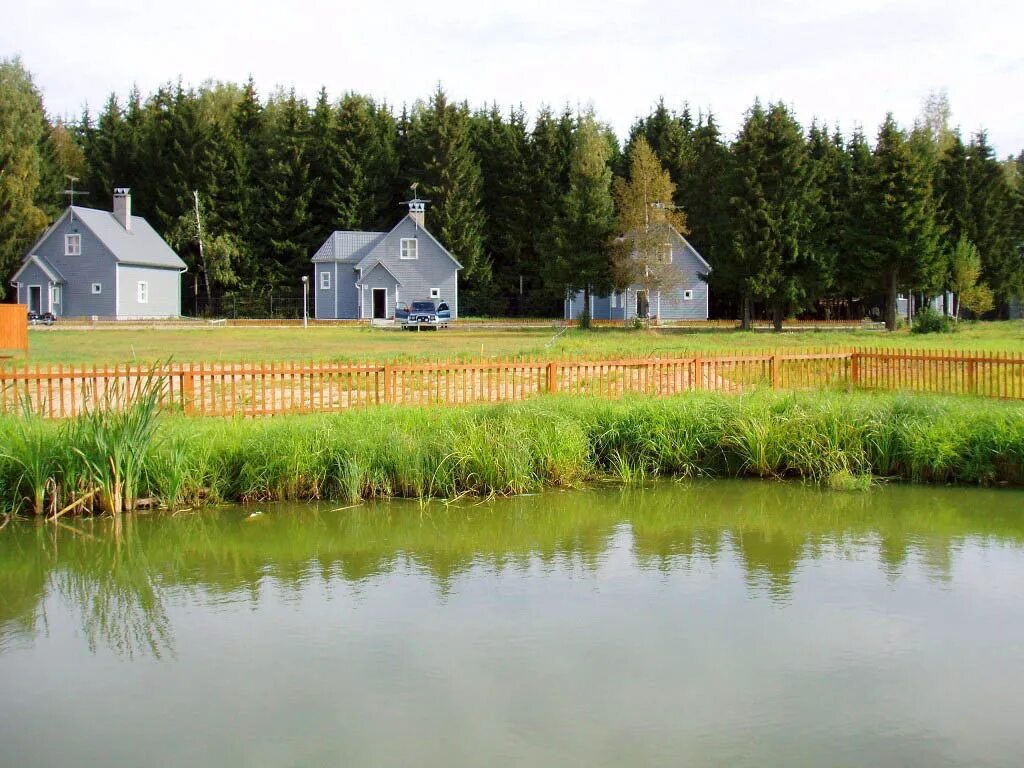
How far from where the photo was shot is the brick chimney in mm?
59812

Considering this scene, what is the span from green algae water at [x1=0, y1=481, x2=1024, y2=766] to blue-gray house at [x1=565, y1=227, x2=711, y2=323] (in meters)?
48.9

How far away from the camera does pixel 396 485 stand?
12.2 metres

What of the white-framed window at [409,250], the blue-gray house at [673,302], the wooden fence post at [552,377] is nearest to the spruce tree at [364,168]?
the white-framed window at [409,250]

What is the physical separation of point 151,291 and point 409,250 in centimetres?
1547

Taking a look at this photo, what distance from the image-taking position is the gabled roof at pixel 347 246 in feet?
207

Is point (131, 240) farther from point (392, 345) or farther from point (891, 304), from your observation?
point (891, 304)

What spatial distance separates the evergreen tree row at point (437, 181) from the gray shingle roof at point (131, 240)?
10.1 ft

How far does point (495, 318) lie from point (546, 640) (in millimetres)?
58730

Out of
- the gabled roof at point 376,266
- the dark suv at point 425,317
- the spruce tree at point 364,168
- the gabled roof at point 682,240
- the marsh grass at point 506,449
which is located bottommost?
the marsh grass at point 506,449

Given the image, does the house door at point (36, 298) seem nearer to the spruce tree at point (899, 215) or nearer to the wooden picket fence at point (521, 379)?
the wooden picket fence at point (521, 379)

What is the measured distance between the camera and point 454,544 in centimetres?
1019

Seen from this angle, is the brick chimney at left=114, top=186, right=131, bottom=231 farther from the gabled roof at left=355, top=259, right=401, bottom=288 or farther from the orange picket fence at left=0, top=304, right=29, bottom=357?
the orange picket fence at left=0, top=304, right=29, bottom=357

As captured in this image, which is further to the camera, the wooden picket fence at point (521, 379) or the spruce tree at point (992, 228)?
the spruce tree at point (992, 228)

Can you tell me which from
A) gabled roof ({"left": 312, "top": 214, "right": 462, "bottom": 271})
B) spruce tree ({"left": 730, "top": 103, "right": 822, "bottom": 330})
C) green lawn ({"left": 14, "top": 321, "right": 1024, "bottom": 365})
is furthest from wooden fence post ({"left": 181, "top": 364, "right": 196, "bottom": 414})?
gabled roof ({"left": 312, "top": 214, "right": 462, "bottom": 271})
